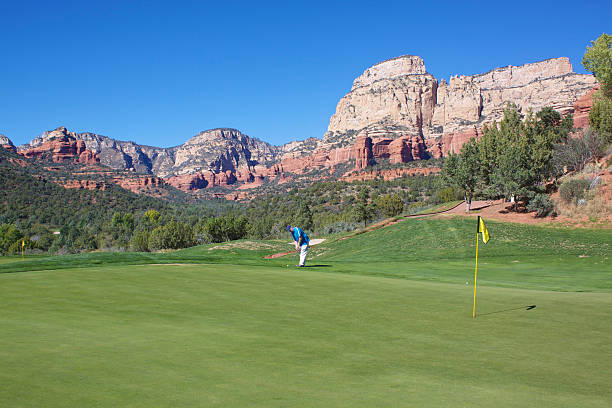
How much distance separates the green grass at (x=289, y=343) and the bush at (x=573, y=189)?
32.0m

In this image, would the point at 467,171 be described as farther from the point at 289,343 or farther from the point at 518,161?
the point at 289,343

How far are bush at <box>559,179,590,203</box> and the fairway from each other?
33.2 metres

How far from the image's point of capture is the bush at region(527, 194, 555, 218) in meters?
39.9

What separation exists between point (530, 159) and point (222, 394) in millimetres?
45427

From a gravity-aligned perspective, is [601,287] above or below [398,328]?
below

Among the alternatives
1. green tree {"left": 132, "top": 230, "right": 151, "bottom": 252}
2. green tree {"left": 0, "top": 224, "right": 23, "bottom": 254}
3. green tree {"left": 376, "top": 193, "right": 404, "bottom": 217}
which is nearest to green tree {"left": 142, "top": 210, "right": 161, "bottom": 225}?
green tree {"left": 132, "top": 230, "right": 151, "bottom": 252}

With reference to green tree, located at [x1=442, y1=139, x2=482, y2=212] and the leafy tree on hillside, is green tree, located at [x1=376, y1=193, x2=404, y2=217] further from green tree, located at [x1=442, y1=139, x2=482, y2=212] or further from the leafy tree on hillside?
the leafy tree on hillside

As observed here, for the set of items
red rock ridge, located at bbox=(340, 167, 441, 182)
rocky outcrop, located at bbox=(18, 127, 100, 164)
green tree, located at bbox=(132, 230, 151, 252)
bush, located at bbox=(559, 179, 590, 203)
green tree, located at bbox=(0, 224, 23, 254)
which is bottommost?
green tree, located at bbox=(132, 230, 151, 252)

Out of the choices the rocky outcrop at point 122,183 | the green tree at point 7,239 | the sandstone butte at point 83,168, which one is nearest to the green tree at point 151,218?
the rocky outcrop at point 122,183

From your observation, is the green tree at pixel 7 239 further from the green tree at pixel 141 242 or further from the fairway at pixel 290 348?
the fairway at pixel 290 348

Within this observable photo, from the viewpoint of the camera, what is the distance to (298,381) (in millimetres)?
5117


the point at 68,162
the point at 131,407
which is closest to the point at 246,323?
the point at 131,407

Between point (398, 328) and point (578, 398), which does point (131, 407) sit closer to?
point (578, 398)

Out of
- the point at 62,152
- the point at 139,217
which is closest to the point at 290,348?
the point at 139,217
